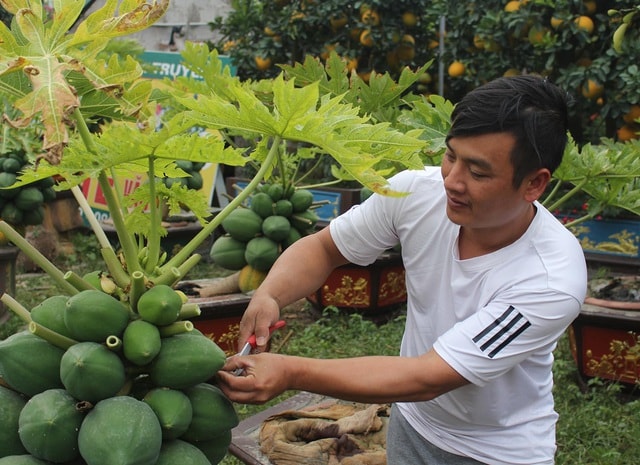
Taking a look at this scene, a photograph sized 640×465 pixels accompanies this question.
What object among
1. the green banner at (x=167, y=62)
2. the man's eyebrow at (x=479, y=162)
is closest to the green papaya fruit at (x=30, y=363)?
the man's eyebrow at (x=479, y=162)

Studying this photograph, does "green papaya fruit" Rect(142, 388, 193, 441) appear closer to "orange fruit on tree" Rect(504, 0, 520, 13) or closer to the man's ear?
the man's ear

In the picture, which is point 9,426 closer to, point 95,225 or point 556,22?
point 95,225

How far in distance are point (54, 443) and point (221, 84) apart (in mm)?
2120

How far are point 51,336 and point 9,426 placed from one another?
6.9 inches

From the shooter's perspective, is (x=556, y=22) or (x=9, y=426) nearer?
(x=9, y=426)

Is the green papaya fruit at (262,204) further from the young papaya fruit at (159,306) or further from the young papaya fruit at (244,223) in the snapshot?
the young papaya fruit at (159,306)

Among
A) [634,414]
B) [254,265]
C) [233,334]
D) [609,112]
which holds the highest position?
[609,112]

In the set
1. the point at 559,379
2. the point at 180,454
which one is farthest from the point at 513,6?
the point at 180,454

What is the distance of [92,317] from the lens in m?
1.21

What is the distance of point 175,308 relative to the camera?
1260 mm

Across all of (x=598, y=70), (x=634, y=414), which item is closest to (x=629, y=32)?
(x=598, y=70)

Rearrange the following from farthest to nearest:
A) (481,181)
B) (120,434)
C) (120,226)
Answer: (481,181) → (120,226) → (120,434)

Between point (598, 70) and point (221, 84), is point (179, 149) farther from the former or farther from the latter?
point (598, 70)

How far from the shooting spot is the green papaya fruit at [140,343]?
3.93ft
